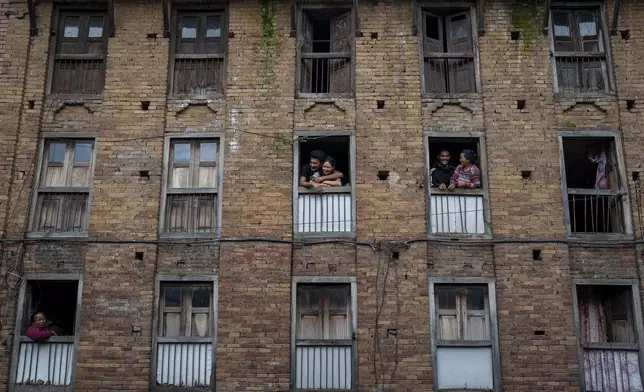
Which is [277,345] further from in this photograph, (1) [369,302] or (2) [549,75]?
(2) [549,75]

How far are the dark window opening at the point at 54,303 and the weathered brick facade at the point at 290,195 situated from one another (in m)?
0.29

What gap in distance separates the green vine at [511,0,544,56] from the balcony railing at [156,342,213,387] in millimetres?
8120

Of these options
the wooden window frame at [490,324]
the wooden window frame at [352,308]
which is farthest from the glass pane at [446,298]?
the wooden window frame at [352,308]

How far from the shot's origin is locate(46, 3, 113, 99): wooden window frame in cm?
1421

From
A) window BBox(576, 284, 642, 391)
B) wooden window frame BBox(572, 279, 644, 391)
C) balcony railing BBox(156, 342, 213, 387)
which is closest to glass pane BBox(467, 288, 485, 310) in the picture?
wooden window frame BBox(572, 279, 644, 391)

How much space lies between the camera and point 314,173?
13.7 m

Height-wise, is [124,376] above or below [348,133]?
below

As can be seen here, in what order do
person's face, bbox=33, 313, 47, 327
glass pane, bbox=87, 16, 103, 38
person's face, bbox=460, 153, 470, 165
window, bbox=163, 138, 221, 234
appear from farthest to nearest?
glass pane, bbox=87, 16, 103, 38
person's face, bbox=460, 153, 470, 165
window, bbox=163, 138, 221, 234
person's face, bbox=33, 313, 47, 327

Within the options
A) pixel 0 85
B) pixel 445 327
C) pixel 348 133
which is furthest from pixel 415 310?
pixel 0 85

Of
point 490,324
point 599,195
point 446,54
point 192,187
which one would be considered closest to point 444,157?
point 446,54

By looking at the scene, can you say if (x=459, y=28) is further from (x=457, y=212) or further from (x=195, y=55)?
(x=195, y=55)

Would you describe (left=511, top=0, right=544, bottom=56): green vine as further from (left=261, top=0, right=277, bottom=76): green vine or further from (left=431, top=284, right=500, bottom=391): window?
(left=431, top=284, right=500, bottom=391): window

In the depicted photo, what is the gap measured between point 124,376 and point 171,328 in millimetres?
1090

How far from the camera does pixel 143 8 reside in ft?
48.4
